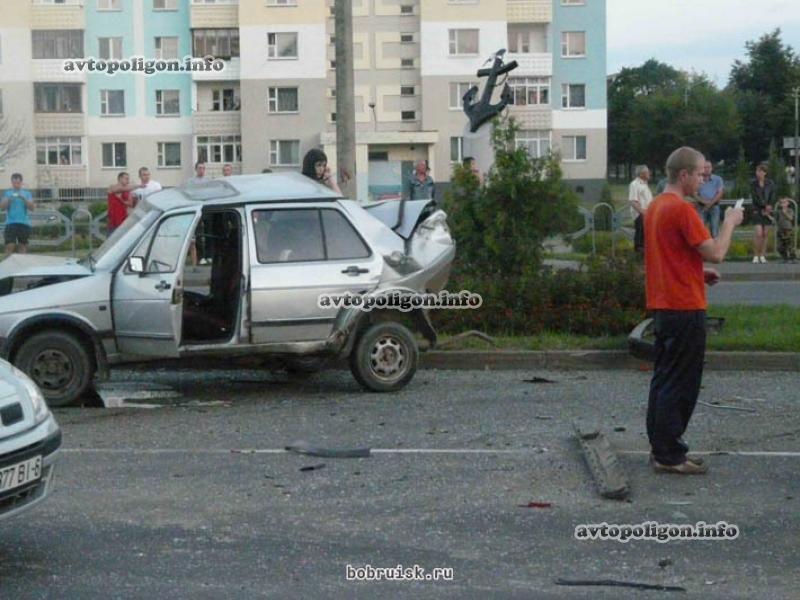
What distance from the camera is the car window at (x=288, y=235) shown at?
1189 centimetres

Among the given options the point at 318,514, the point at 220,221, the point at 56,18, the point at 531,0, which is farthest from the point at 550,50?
the point at 318,514

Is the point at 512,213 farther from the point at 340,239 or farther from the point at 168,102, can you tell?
the point at 168,102

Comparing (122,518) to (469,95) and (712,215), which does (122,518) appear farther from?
(469,95)

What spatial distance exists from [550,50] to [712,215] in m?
51.4

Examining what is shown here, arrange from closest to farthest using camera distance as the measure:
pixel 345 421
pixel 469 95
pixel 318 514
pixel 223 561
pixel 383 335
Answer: pixel 223 561
pixel 318 514
pixel 345 421
pixel 383 335
pixel 469 95

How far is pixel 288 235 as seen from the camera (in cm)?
1201

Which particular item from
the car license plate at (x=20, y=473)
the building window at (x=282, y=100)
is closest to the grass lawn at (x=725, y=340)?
the car license plate at (x=20, y=473)

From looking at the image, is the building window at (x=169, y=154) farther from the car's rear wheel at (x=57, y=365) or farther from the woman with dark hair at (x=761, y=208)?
the car's rear wheel at (x=57, y=365)

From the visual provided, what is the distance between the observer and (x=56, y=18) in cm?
7181

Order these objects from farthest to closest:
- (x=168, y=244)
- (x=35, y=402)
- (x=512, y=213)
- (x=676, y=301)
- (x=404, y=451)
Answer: (x=512, y=213)
(x=168, y=244)
(x=404, y=451)
(x=676, y=301)
(x=35, y=402)

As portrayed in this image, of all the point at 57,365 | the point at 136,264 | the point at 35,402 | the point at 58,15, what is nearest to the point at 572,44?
the point at 58,15

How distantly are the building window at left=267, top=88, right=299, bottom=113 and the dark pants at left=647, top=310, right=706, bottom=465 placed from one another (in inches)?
2549

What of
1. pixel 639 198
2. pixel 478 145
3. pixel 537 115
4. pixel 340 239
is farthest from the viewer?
pixel 537 115

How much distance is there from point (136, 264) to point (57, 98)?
63.5 meters
